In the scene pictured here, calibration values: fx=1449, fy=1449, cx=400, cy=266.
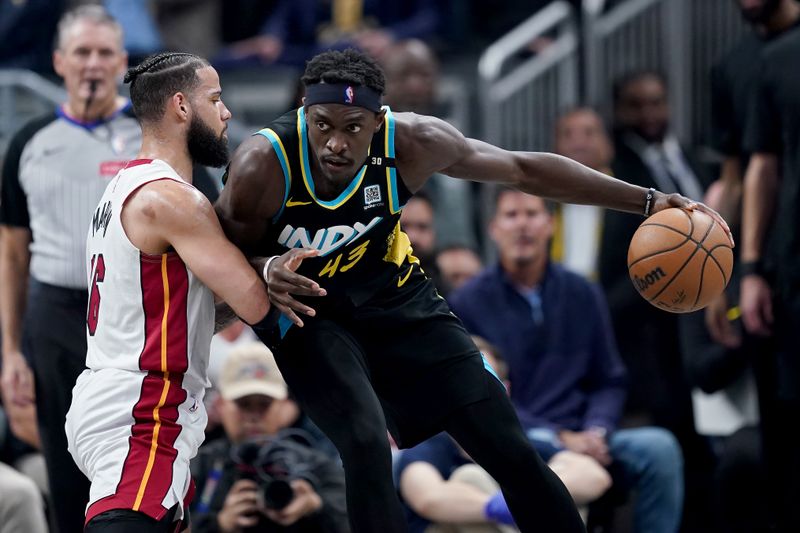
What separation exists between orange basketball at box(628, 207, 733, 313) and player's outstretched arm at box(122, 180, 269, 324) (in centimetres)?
148

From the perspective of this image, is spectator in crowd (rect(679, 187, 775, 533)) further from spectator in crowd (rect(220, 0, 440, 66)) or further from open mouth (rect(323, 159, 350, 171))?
spectator in crowd (rect(220, 0, 440, 66))

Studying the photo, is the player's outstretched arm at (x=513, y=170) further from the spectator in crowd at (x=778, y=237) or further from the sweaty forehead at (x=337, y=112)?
the spectator in crowd at (x=778, y=237)

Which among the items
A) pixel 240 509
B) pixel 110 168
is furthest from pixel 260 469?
pixel 110 168

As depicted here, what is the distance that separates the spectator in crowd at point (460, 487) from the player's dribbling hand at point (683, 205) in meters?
1.51

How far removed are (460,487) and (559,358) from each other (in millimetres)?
1081

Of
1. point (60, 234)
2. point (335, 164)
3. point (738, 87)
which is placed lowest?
point (60, 234)

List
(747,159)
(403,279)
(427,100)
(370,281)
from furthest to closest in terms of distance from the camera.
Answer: (427,100) < (747,159) < (403,279) < (370,281)

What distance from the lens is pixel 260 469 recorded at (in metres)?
6.79

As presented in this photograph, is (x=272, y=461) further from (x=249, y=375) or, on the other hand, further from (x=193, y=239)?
(x=193, y=239)

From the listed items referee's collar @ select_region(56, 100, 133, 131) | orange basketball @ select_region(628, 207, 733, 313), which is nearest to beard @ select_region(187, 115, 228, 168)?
referee's collar @ select_region(56, 100, 133, 131)

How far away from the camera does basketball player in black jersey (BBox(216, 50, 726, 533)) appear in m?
4.80

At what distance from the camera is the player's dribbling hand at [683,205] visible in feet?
17.6

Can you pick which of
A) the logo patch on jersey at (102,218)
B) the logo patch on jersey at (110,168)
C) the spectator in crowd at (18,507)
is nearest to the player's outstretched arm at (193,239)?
the logo patch on jersey at (102,218)

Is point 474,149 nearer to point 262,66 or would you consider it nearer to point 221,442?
point 221,442
